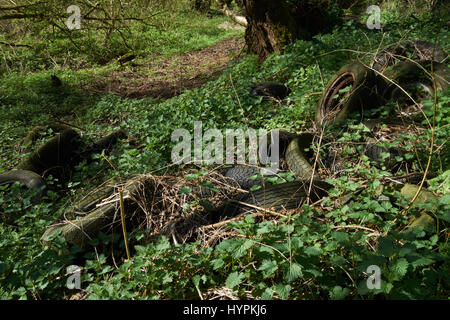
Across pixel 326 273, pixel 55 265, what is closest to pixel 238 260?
pixel 326 273

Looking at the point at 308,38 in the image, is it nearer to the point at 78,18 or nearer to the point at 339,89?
the point at 339,89

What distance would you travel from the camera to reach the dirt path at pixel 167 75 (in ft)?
29.9

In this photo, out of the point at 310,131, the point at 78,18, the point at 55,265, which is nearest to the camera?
the point at 55,265

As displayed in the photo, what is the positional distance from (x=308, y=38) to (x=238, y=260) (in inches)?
304

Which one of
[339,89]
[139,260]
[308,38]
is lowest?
[139,260]

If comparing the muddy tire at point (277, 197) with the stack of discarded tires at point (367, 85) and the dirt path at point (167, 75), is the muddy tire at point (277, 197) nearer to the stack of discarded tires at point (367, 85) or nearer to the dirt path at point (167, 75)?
the stack of discarded tires at point (367, 85)

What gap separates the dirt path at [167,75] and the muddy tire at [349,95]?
4.65m

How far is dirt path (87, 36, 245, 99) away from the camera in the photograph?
9.12m

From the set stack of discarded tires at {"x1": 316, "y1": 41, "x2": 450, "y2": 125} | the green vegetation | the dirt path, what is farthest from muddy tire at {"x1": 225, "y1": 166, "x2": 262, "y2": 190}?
the dirt path

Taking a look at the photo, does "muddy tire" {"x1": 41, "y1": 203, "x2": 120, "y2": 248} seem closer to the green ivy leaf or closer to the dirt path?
the green ivy leaf

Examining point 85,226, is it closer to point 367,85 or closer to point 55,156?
point 55,156

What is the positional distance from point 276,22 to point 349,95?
4823 mm

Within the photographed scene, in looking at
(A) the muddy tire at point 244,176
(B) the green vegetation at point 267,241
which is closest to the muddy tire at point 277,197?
(B) the green vegetation at point 267,241
